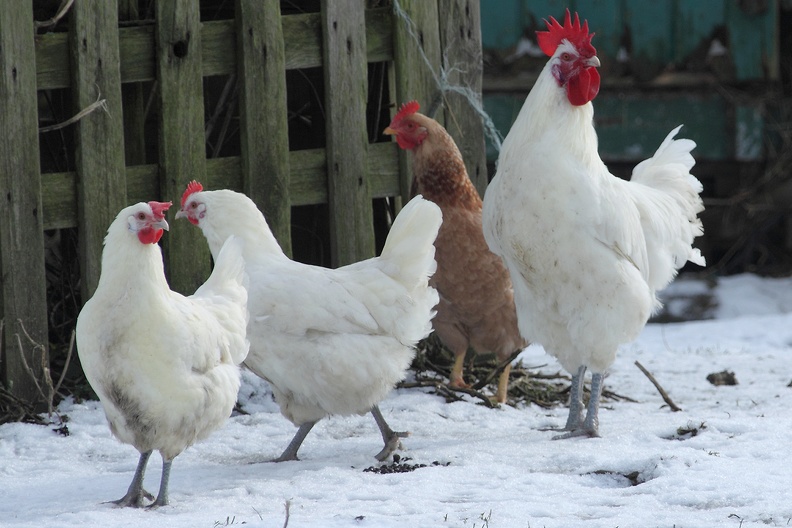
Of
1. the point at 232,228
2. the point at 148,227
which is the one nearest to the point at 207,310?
the point at 148,227

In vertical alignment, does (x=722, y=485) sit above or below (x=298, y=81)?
below

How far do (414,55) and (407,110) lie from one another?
A: 43 centimetres

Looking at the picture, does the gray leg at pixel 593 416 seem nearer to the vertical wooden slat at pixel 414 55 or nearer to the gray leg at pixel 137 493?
the vertical wooden slat at pixel 414 55

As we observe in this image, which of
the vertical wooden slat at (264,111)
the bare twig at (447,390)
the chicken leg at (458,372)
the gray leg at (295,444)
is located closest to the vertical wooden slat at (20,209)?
the vertical wooden slat at (264,111)

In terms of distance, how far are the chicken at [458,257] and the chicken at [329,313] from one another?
0.81 meters

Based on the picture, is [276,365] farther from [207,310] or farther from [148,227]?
[148,227]

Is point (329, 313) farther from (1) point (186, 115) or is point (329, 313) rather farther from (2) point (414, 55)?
(2) point (414, 55)

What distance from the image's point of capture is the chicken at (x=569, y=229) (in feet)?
16.4

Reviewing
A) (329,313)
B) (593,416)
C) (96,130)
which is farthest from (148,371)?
(593,416)

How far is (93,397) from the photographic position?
18.4 feet

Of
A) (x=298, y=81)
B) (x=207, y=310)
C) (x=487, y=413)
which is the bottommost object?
(x=487, y=413)

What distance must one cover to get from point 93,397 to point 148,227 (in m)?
1.91

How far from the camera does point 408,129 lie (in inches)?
230

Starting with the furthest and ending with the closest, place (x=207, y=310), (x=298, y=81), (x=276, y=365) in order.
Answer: (x=298, y=81) → (x=276, y=365) → (x=207, y=310)
